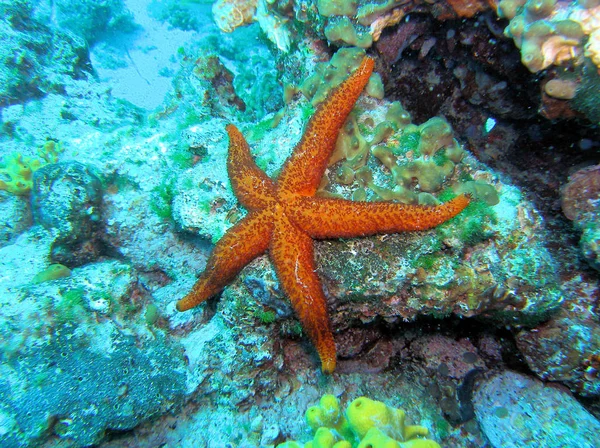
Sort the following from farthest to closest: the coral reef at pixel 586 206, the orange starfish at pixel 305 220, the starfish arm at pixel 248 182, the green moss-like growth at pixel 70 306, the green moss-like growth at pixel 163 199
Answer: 1. the green moss-like growth at pixel 163 199
2. the green moss-like growth at pixel 70 306
3. the starfish arm at pixel 248 182
4. the orange starfish at pixel 305 220
5. the coral reef at pixel 586 206

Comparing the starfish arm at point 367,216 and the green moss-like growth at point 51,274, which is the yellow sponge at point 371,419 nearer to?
the starfish arm at point 367,216

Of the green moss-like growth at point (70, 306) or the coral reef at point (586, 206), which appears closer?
the coral reef at point (586, 206)

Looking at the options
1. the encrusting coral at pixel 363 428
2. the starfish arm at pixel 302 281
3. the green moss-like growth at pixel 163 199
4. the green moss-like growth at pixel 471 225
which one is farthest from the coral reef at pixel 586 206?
the green moss-like growth at pixel 163 199

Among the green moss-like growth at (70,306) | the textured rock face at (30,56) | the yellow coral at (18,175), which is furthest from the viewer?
the textured rock face at (30,56)

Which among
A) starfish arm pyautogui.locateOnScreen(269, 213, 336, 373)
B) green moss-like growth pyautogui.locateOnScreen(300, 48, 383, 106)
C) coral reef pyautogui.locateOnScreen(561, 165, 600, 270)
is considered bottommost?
starfish arm pyautogui.locateOnScreen(269, 213, 336, 373)

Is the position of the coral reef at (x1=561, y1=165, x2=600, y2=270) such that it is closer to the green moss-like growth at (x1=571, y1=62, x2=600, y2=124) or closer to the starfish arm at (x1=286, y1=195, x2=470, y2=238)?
the green moss-like growth at (x1=571, y1=62, x2=600, y2=124)

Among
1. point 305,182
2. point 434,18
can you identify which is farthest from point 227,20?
point 305,182

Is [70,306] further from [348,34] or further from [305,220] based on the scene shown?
[348,34]

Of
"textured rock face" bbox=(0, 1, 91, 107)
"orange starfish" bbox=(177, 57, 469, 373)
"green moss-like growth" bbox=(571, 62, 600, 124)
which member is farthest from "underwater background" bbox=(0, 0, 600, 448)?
"textured rock face" bbox=(0, 1, 91, 107)
